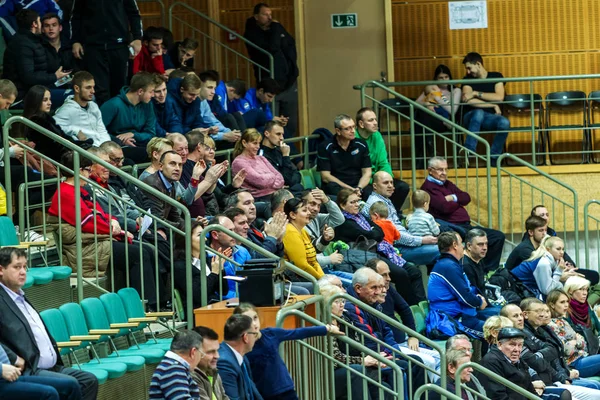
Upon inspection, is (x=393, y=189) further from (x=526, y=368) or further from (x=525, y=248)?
(x=526, y=368)

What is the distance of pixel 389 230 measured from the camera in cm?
1070

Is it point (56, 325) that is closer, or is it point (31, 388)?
point (31, 388)

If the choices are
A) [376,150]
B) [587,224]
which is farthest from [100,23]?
[587,224]

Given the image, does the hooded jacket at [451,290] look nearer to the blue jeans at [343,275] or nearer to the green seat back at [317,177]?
the blue jeans at [343,275]

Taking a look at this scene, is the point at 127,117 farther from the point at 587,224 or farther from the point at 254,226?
the point at 587,224

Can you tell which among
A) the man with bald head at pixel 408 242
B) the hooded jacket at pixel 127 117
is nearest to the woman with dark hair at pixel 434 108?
the man with bald head at pixel 408 242

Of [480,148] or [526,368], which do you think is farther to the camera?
[480,148]

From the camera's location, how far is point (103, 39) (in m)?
11.0

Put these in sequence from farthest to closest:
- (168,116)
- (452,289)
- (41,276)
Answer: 1. (168,116)
2. (452,289)
3. (41,276)

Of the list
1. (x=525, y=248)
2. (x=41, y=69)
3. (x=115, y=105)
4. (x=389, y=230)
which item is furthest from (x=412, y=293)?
(x=41, y=69)

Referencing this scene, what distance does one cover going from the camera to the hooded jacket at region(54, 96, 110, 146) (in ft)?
31.1

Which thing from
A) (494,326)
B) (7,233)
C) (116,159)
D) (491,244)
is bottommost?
(494,326)

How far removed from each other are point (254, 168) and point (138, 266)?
256 centimetres

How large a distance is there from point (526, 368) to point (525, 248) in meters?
2.26
